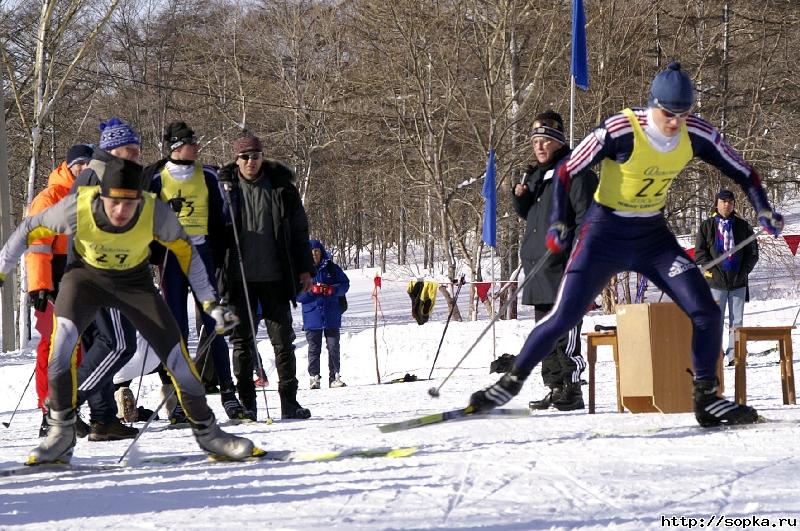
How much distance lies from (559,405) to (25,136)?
21702mm

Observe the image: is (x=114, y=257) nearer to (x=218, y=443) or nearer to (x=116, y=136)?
(x=218, y=443)

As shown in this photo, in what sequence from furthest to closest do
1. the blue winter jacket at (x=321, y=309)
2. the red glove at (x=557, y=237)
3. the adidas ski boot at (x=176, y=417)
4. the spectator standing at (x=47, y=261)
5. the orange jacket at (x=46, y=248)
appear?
the blue winter jacket at (x=321, y=309) → the adidas ski boot at (x=176, y=417) → the spectator standing at (x=47, y=261) → the orange jacket at (x=46, y=248) → the red glove at (x=557, y=237)

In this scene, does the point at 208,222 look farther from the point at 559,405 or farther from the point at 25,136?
the point at 25,136

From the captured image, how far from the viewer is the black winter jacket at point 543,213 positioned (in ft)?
23.2

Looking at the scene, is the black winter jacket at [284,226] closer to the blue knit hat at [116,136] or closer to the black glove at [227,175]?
the black glove at [227,175]

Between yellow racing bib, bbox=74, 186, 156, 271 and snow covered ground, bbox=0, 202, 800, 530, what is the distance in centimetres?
102

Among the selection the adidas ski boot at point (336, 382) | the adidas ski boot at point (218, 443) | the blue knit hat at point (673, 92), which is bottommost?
the adidas ski boot at point (336, 382)

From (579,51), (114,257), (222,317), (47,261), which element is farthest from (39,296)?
(579,51)

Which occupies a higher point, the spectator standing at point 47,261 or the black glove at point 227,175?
the black glove at point 227,175

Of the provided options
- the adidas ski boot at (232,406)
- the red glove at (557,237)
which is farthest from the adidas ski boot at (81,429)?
the red glove at (557,237)

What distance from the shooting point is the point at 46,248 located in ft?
19.9

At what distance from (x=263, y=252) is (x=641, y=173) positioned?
2.98 m

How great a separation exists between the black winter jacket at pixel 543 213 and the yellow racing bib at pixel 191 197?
217 cm

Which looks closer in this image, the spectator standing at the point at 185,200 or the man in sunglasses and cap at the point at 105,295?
the man in sunglasses and cap at the point at 105,295
